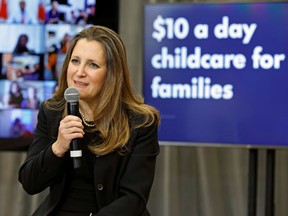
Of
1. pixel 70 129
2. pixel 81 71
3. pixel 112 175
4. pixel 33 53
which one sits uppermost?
pixel 33 53

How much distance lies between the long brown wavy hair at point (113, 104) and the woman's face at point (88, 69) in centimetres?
2

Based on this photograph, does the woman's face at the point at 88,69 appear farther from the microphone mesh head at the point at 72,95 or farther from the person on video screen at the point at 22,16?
the person on video screen at the point at 22,16

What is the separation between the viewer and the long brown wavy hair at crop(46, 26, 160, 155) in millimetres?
1831

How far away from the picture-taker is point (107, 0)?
10.6ft

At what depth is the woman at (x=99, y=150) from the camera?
179cm

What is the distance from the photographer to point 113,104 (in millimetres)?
1882

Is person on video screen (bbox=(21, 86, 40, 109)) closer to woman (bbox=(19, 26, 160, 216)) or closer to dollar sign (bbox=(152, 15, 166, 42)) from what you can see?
dollar sign (bbox=(152, 15, 166, 42))

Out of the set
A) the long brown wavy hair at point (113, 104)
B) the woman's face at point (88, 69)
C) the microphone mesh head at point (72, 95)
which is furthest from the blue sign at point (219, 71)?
the microphone mesh head at point (72, 95)

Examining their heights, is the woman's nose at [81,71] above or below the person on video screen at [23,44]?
below

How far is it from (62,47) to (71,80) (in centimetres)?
143

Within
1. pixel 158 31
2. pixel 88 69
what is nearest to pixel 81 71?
pixel 88 69

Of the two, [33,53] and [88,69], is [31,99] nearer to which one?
[33,53]

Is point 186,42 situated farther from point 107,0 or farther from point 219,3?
point 107,0

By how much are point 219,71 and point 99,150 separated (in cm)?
143
